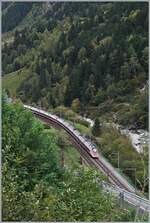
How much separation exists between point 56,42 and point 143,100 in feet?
155

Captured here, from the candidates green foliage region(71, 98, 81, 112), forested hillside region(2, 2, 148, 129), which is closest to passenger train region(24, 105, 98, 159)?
forested hillside region(2, 2, 148, 129)

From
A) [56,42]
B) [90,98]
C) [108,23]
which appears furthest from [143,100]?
[56,42]

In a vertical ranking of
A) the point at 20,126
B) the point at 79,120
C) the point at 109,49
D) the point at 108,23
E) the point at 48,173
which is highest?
the point at 108,23

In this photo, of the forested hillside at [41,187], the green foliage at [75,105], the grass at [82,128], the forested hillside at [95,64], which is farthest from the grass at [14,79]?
the forested hillside at [41,187]

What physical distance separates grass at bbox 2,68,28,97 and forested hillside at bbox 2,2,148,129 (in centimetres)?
87

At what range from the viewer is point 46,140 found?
2158cm

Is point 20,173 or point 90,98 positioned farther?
point 90,98

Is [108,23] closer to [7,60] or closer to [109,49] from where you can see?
[109,49]

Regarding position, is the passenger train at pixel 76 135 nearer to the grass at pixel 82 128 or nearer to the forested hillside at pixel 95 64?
the grass at pixel 82 128

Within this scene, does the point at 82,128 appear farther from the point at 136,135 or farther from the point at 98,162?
the point at 98,162

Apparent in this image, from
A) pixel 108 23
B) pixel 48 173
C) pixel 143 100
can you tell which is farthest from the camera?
pixel 108 23

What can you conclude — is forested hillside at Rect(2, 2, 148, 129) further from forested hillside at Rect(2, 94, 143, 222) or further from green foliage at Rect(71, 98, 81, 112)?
forested hillside at Rect(2, 94, 143, 222)

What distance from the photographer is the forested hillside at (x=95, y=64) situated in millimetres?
101875

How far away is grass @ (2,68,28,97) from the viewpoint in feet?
419
